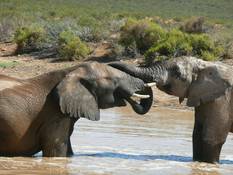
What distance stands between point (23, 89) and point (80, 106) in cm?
78

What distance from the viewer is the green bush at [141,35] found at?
26328mm

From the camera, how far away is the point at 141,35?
89.1 feet

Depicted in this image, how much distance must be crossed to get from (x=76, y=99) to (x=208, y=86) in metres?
1.91

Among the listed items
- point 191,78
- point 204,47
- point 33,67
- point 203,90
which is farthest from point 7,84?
point 204,47

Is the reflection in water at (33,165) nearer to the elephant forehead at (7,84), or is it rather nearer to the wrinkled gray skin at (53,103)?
the wrinkled gray skin at (53,103)

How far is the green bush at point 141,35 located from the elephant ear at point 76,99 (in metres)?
15.0

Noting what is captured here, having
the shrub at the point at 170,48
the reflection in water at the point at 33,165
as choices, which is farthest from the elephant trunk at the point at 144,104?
the shrub at the point at 170,48

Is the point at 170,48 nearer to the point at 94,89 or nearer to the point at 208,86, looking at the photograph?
the point at 208,86

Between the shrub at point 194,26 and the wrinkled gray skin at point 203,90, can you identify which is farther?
the shrub at point 194,26

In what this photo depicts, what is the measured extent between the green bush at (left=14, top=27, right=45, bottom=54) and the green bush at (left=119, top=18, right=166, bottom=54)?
335cm

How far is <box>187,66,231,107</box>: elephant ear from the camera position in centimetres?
1101

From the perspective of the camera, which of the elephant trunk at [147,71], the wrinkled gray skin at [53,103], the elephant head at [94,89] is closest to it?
the wrinkled gray skin at [53,103]

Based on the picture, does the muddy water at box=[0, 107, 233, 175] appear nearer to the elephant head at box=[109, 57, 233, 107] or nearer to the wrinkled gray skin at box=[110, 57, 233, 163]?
the wrinkled gray skin at box=[110, 57, 233, 163]

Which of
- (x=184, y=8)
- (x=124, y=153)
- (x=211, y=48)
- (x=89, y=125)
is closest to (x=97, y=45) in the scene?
(x=211, y=48)
